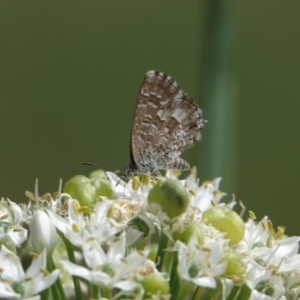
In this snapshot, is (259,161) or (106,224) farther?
(259,161)

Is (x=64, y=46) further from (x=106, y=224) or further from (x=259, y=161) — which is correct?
(x=106, y=224)

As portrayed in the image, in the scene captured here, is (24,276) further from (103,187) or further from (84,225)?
(103,187)

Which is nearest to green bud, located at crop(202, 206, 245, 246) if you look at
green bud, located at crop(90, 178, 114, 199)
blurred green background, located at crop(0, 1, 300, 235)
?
green bud, located at crop(90, 178, 114, 199)

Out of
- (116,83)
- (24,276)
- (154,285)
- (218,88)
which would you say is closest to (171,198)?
(154,285)

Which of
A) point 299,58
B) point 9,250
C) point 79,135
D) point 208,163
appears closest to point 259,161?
point 299,58

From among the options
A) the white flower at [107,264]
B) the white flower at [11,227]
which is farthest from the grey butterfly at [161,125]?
the white flower at [107,264]

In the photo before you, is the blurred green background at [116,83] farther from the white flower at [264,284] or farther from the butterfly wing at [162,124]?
the white flower at [264,284]
